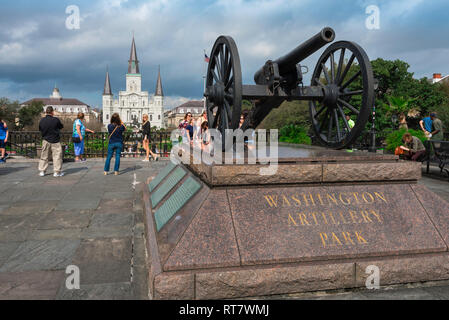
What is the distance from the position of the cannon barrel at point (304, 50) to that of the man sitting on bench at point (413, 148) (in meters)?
5.33

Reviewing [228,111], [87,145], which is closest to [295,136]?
[87,145]

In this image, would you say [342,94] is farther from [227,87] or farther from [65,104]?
[65,104]

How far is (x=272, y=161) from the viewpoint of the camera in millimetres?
3246

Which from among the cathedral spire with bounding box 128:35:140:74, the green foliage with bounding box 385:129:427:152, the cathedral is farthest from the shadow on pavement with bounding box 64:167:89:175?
the cathedral

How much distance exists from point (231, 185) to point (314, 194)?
31.9 inches

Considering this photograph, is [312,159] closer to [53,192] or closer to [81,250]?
[81,250]

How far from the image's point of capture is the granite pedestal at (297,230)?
252 cm

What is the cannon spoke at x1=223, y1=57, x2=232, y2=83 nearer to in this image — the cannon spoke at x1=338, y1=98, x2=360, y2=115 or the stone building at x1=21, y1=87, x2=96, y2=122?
the cannon spoke at x1=338, y1=98, x2=360, y2=115

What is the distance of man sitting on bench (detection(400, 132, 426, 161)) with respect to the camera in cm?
816

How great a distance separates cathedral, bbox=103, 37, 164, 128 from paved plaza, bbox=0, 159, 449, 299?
4412 inches

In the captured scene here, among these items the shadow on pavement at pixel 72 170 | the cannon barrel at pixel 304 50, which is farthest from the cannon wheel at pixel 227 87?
the shadow on pavement at pixel 72 170

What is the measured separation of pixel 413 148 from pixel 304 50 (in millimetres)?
5701

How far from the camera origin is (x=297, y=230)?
9.42ft
